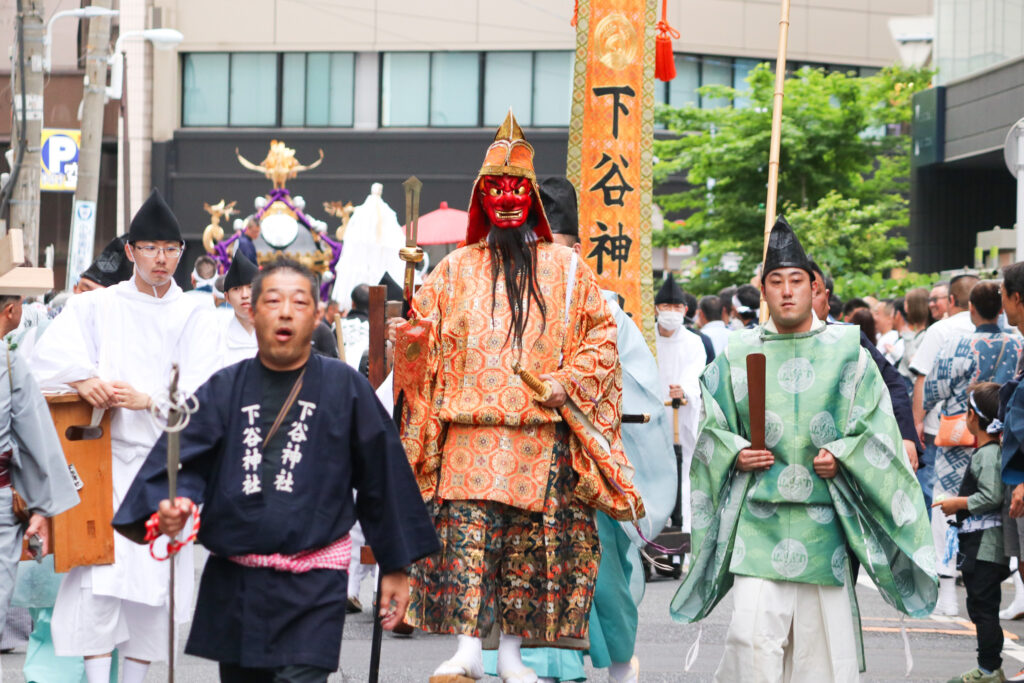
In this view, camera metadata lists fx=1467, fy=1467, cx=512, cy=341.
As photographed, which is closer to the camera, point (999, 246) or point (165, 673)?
point (165, 673)

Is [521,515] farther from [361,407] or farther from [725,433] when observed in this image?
[361,407]

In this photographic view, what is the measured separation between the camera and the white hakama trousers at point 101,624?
5953 mm

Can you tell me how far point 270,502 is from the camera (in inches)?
172

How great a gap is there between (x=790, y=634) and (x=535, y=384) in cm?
148

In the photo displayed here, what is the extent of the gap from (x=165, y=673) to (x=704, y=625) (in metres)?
3.26

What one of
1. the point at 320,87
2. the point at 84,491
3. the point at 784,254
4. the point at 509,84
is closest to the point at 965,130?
the point at 509,84

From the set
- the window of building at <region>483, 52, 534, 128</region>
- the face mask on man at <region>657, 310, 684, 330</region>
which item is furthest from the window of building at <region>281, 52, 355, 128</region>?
the face mask on man at <region>657, 310, 684, 330</region>

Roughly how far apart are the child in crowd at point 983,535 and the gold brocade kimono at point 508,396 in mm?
2230

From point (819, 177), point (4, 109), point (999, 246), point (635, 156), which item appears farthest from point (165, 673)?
point (4, 109)

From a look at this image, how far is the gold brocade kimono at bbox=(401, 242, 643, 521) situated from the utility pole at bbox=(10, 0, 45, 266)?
823 centimetres

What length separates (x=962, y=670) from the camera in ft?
25.4

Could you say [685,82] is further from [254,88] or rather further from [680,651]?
[680,651]

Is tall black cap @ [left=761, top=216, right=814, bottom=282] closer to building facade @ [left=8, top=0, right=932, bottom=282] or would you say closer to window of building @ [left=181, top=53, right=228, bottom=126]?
building facade @ [left=8, top=0, right=932, bottom=282]

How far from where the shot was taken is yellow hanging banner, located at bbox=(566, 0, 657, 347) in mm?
8406
